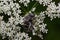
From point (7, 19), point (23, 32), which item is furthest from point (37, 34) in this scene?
point (7, 19)

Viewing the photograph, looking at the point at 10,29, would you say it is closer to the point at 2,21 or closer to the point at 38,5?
the point at 2,21

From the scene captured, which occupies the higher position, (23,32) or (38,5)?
(38,5)

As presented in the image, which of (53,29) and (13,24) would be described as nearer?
(13,24)

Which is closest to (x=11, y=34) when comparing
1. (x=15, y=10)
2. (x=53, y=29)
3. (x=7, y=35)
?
(x=7, y=35)

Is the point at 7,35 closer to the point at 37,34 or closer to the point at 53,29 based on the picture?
the point at 37,34

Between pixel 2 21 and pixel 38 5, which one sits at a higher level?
pixel 38 5

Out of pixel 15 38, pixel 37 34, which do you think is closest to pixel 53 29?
pixel 37 34

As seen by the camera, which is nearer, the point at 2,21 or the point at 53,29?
the point at 2,21

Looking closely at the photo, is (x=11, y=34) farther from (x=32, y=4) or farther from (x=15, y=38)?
(x=32, y=4)
